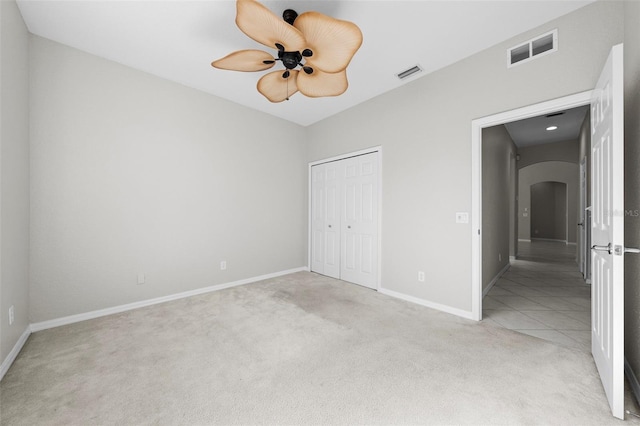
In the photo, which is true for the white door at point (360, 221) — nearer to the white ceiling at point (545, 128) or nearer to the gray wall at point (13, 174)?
the white ceiling at point (545, 128)

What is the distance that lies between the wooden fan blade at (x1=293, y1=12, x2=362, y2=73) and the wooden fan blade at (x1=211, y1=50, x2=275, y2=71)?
417 mm

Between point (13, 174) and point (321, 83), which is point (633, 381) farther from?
point (13, 174)

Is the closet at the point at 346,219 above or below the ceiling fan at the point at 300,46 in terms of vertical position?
below

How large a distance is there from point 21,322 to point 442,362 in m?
3.62

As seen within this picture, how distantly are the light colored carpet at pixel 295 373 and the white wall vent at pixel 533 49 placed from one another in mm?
2637

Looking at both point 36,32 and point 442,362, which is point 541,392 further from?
point 36,32

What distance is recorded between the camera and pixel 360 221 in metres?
4.17

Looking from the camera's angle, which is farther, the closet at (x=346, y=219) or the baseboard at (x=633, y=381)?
the closet at (x=346, y=219)

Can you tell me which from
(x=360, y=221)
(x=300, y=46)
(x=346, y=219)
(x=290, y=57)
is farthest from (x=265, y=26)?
(x=346, y=219)

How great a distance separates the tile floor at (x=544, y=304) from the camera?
253cm

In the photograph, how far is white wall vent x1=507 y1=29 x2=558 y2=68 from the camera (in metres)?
2.35

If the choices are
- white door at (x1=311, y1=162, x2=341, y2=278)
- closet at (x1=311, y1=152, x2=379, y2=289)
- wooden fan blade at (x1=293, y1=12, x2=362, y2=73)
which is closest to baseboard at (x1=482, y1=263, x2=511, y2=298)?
closet at (x1=311, y1=152, x2=379, y2=289)

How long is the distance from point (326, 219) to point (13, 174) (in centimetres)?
377

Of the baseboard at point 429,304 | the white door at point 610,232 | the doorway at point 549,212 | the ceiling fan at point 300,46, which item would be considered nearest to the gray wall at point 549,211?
the doorway at point 549,212
